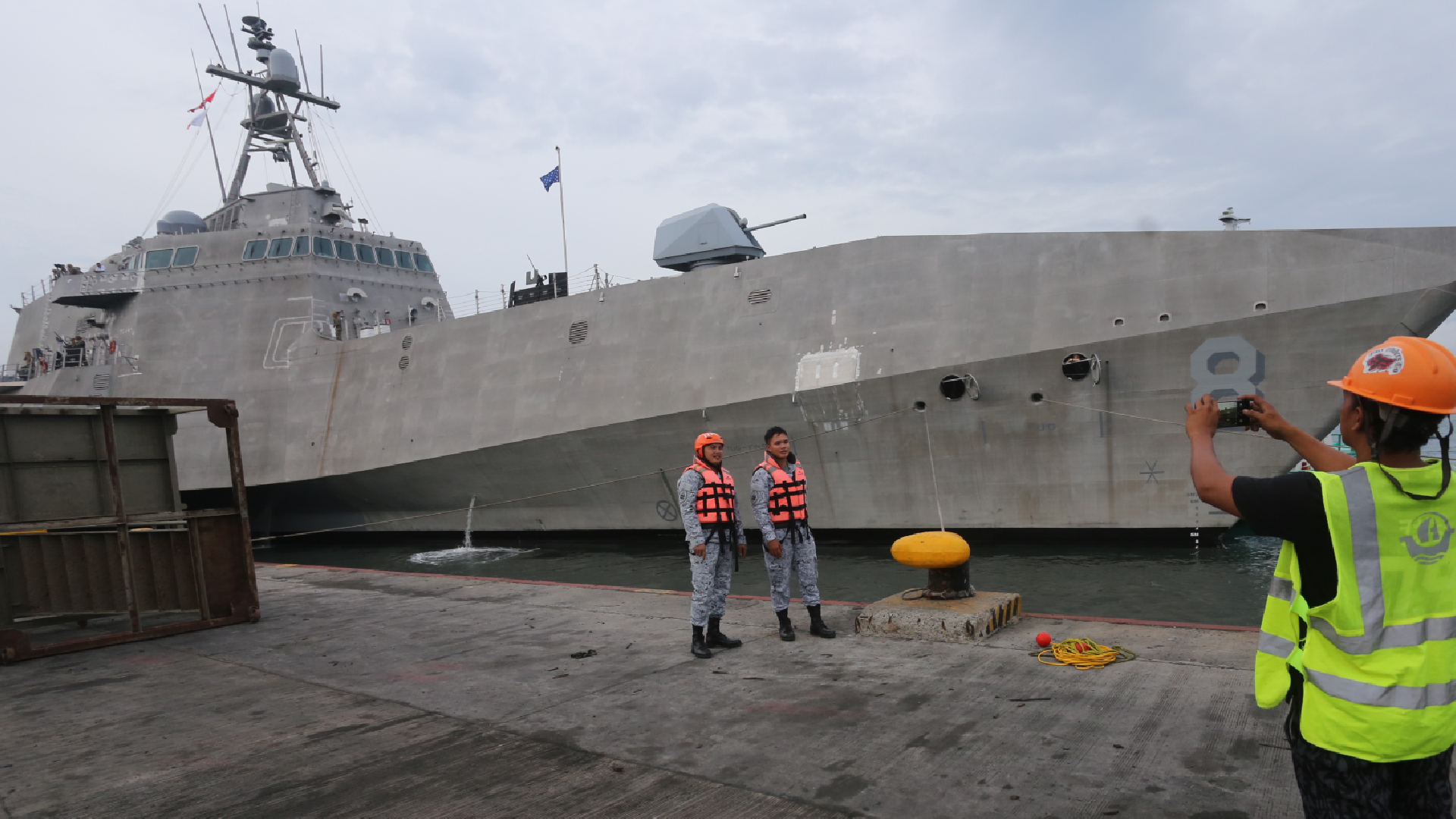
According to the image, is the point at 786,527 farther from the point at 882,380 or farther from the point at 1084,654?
the point at 882,380

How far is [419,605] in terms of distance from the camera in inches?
294

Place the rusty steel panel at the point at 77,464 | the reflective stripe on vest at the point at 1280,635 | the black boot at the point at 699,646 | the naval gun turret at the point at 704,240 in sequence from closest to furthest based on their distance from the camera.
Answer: the reflective stripe on vest at the point at 1280,635, the black boot at the point at 699,646, the rusty steel panel at the point at 77,464, the naval gun turret at the point at 704,240

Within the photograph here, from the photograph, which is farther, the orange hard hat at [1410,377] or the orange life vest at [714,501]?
the orange life vest at [714,501]

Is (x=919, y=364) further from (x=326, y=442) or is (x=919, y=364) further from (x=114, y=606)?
(x=326, y=442)

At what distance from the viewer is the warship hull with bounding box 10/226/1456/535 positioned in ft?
28.9

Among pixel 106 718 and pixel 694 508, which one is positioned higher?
pixel 694 508

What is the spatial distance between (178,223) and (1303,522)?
69.7 ft

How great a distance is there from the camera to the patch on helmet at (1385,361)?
5.47ft

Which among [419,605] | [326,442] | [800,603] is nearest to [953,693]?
[800,603]

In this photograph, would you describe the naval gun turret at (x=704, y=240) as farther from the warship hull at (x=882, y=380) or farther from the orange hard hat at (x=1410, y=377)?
the orange hard hat at (x=1410, y=377)

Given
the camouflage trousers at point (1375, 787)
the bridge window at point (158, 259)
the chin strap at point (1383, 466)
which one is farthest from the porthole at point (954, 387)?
the bridge window at point (158, 259)

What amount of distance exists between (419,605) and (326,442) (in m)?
8.86

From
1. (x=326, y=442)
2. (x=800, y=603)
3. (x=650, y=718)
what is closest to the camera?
(x=650, y=718)

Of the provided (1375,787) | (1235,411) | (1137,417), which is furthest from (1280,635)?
(1137,417)
